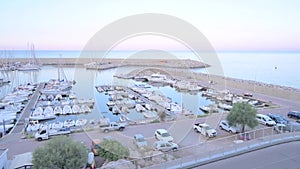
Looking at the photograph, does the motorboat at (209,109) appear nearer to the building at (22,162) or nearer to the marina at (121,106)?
the marina at (121,106)

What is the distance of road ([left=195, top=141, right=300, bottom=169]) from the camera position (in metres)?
8.04

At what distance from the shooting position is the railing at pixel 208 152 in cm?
802

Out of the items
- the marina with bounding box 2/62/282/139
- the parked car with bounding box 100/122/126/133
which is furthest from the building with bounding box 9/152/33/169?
the marina with bounding box 2/62/282/139

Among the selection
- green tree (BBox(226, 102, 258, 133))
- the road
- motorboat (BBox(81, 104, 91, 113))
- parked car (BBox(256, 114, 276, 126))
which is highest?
green tree (BBox(226, 102, 258, 133))

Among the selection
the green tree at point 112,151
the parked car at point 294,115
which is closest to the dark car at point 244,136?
the green tree at point 112,151

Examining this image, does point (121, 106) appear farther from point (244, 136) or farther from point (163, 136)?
point (244, 136)

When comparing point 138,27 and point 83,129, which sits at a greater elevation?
point 138,27

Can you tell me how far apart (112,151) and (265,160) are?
17.6ft

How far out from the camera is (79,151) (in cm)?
845

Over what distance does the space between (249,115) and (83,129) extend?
379 inches

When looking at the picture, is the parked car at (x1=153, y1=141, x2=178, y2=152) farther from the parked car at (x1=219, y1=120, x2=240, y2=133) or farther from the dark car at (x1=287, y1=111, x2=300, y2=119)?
the dark car at (x1=287, y1=111, x2=300, y2=119)

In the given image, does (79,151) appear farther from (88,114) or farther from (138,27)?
(88,114)

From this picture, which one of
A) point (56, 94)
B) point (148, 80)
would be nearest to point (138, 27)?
point (56, 94)

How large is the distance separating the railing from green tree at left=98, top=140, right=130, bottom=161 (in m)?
1.51
